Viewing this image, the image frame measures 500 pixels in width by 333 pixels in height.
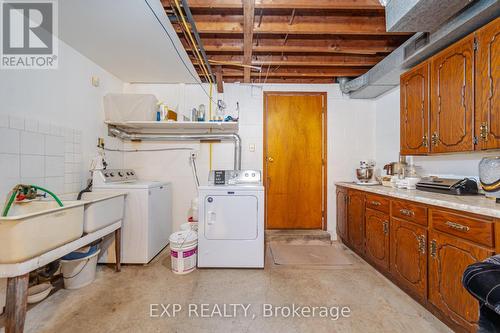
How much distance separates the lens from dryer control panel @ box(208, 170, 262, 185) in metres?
2.61

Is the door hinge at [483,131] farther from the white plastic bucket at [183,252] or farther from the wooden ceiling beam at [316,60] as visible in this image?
the white plastic bucket at [183,252]

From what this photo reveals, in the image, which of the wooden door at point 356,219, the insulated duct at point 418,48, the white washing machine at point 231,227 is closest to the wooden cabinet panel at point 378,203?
the wooden door at point 356,219

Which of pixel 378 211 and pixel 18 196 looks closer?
pixel 18 196

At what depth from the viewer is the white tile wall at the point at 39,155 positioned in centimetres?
161

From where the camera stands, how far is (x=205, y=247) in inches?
91.0

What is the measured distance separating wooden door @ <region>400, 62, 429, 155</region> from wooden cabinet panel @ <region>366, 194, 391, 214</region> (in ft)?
1.89

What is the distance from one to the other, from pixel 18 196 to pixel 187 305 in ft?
4.79

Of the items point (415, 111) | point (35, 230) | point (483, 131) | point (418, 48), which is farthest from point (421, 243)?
point (35, 230)

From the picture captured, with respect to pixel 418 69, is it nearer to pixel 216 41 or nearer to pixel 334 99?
pixel 334 99

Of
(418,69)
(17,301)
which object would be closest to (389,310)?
(418,69)

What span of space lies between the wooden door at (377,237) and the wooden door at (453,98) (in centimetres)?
79

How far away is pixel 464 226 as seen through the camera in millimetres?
1352

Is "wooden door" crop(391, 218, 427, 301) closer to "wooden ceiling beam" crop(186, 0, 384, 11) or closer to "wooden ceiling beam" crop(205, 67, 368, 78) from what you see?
"wooden ceiling beam" crop(186, 0, 384, 11)

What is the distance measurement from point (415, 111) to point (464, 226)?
4.16ft
